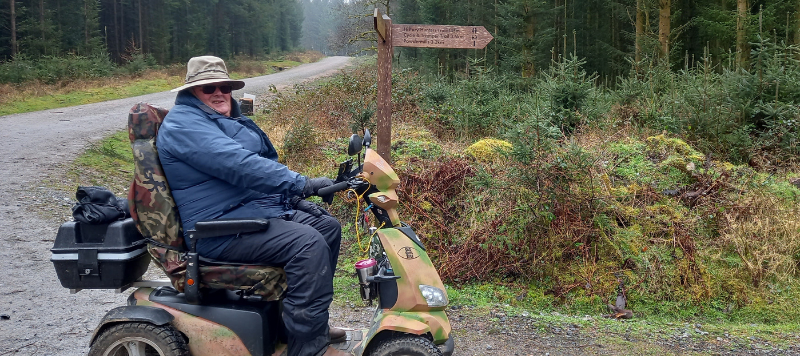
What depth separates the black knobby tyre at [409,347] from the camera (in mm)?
2990

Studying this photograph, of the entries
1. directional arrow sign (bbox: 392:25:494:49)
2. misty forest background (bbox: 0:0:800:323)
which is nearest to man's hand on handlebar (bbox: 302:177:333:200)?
misty forest background (bbox: 0:0:800:323)

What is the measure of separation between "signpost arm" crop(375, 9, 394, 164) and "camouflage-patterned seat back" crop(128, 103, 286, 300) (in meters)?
3.03

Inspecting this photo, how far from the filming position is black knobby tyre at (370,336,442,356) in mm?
2990

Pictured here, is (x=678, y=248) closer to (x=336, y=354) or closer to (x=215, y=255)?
(x=336, y=354)

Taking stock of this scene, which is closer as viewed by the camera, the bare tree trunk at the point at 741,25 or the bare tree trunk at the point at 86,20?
the bare tree trunk at the point at 741,25

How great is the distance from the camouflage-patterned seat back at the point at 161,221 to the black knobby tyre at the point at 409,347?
2.19 ft

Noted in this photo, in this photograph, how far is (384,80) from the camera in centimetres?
589

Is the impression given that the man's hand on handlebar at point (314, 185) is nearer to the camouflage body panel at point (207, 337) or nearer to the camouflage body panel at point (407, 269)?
the camouflage body panel at point (407, 269)

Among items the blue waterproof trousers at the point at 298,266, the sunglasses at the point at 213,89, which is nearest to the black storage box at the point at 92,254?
the blue waterproof trousers at the point at 298,266

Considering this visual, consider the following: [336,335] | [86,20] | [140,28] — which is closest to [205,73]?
[336,335]

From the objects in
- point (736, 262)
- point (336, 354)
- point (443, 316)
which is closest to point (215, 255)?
point (336, 354)

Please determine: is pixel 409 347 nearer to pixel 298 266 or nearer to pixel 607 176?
pixel 298 266

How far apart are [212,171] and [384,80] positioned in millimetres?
3229

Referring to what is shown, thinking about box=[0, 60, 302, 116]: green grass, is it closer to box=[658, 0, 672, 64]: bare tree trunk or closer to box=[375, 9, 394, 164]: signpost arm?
box=[375, 9, 394, 164]: signpost arm
